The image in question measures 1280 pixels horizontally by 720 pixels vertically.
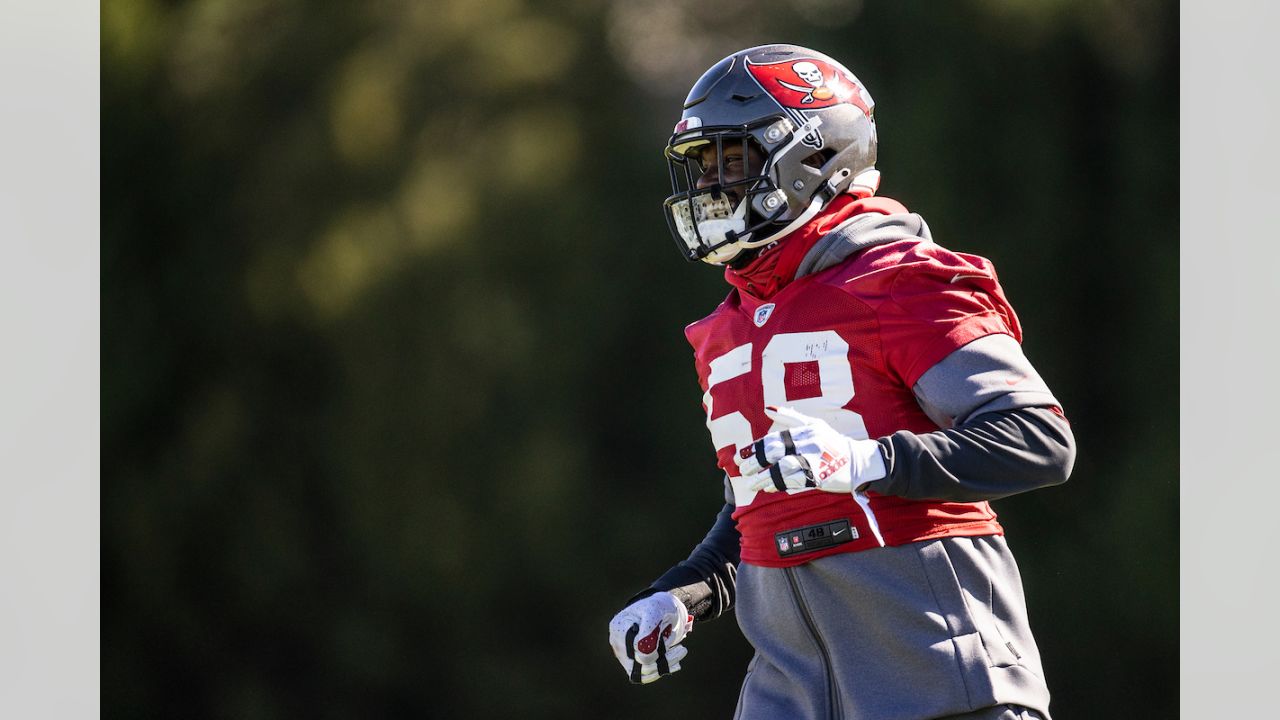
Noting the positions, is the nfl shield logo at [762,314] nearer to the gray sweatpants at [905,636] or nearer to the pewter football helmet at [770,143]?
the pewter football helmet at [770,143]

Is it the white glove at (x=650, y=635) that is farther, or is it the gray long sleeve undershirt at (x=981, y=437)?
the white glove at (x=650, y=635)

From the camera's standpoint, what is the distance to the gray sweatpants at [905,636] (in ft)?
7.18

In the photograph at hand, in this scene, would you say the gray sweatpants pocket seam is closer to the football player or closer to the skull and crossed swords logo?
the football player

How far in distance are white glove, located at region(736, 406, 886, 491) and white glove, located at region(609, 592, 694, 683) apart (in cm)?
58

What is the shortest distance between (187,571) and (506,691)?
46.2 inches

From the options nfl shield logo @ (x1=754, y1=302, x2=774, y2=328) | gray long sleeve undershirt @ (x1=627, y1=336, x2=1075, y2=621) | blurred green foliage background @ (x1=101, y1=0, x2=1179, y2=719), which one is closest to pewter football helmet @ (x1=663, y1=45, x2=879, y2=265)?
nfl shield logo @ (x1=754, y1=302, x2=774, y2=328)

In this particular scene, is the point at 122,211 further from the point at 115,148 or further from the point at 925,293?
the point at 925,293

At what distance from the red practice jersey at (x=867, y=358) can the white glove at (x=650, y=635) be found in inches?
9.6

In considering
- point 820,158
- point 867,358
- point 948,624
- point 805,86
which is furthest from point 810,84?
point 948,624

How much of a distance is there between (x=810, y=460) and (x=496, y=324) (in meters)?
2.77

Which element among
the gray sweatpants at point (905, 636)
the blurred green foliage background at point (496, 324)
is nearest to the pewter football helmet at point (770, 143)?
the gray sweatpants at point (905, 636)

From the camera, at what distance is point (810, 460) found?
202cm

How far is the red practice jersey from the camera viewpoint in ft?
7.27

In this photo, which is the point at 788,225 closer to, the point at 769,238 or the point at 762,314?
the point at 769,238
